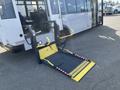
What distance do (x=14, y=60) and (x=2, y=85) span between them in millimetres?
1815

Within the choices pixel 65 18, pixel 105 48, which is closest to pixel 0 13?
pixel 65 18

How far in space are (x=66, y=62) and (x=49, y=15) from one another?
2.41 metres

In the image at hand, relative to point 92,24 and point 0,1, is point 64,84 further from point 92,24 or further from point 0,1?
point 92,24

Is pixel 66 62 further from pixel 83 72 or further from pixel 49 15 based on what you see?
pixel 49 15

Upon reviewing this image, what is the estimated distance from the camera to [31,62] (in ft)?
17.9

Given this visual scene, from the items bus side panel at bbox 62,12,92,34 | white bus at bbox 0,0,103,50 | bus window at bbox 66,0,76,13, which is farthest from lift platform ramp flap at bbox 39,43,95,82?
bus window at bbox 66,0,76,13

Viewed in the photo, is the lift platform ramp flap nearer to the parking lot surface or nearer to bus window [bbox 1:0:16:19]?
the parking lot surface

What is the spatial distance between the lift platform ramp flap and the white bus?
70 centimetres

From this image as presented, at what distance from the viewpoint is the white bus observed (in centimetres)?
500

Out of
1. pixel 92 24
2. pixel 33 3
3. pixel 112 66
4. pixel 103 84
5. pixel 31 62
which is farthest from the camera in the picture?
pixel 92 24

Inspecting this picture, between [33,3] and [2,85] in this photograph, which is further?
[33,3]

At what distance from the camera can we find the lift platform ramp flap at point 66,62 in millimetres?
4310

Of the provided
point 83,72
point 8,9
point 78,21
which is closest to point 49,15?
point 8,9

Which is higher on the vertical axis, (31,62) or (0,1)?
(0,1)
